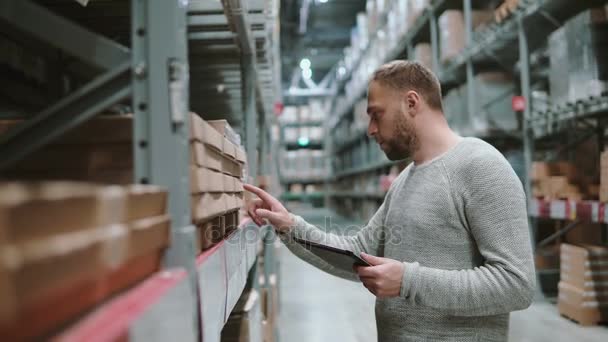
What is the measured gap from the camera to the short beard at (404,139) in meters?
1.78

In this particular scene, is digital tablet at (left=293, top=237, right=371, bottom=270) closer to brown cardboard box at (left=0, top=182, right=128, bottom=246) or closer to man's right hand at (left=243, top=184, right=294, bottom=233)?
man's right hand at (left=243, top=184, right=294, bottom=233)

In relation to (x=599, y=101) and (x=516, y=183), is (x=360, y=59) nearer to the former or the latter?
(x=599, y=101)

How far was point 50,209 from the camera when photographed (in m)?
0.50

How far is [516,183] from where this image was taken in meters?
1.54

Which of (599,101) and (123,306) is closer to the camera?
(123,306)

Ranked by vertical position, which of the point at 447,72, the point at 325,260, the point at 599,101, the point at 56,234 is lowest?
the point at 325,260

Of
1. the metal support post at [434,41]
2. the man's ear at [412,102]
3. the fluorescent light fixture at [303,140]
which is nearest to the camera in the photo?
the man's ear at [412,102]

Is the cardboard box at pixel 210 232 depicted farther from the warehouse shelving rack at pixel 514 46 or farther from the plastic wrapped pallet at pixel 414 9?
the plastic wrapped pallet at pixel 414 9

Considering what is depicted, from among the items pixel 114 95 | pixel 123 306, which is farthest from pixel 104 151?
pixel 123 306

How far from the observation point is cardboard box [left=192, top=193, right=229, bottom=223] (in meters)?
1.07

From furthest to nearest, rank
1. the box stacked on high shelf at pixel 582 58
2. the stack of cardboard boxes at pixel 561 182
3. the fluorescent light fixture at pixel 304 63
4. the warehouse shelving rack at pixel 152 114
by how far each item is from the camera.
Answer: the fluorescent light fixture at pixel 304 63
the stack of cardboard boxes at pixel 561 182
the box stacked on high shelf at pixel 582 58
the warehouse shelving rack at pixel 152 114

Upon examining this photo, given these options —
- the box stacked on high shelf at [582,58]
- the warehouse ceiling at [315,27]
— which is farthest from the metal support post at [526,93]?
the warehouse ceiling at [315,27]

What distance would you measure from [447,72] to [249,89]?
4.01 m

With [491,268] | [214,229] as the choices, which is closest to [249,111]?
[214,229]
